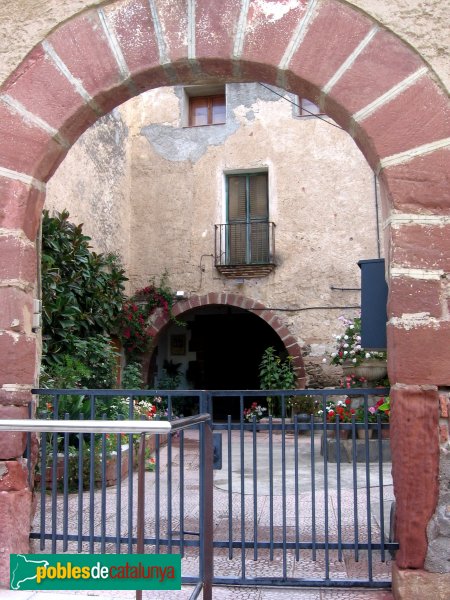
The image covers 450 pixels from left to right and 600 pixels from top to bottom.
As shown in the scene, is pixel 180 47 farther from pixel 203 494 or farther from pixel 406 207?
pixel 203 494

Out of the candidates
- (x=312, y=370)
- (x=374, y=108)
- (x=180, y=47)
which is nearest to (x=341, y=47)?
(x=374, y=108)

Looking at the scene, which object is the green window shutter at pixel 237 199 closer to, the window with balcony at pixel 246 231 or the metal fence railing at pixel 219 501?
the window with balcony at pixel 246 231

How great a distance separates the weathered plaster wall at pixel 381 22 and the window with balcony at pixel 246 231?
830 centimetres

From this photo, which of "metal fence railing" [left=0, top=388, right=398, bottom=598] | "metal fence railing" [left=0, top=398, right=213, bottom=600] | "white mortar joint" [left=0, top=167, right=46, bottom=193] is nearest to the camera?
"metal fence railing" [left=0, top=398, right=213, bottom=600]

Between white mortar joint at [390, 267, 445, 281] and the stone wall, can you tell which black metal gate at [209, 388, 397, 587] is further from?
white mortar joint at [390, 267, 445, 281]

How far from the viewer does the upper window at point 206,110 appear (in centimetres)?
1224

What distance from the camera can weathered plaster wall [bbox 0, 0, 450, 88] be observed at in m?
2.98

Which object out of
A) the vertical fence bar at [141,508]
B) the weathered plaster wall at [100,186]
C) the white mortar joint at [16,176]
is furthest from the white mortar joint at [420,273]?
the weathered plaster wall at [100,186]

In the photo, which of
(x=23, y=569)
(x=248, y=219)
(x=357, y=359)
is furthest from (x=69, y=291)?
(x=23, y=569)

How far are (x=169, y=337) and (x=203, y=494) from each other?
10994 millimetres

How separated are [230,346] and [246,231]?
3131mm

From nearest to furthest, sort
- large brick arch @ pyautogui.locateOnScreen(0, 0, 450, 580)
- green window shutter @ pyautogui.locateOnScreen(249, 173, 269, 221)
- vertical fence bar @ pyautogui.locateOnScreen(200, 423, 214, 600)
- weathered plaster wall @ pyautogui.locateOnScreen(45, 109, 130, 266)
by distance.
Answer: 1. vertical fence bar @ pyautogui.locateOnScreen(200, 423, 214, 600)
2. large brick arch @ pyautogui.locateOnScreen(0, 0, 450, 580)
3. weathered plaster wall @ pyautogui.locateOnScreen(45, 109, 130, 266)
4. green window shutter @ pyautogui.locateOnScreen(249, 173, 269, 221)

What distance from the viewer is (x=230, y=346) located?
13.9 meters

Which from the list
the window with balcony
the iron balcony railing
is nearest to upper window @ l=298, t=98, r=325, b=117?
the window with balcony
